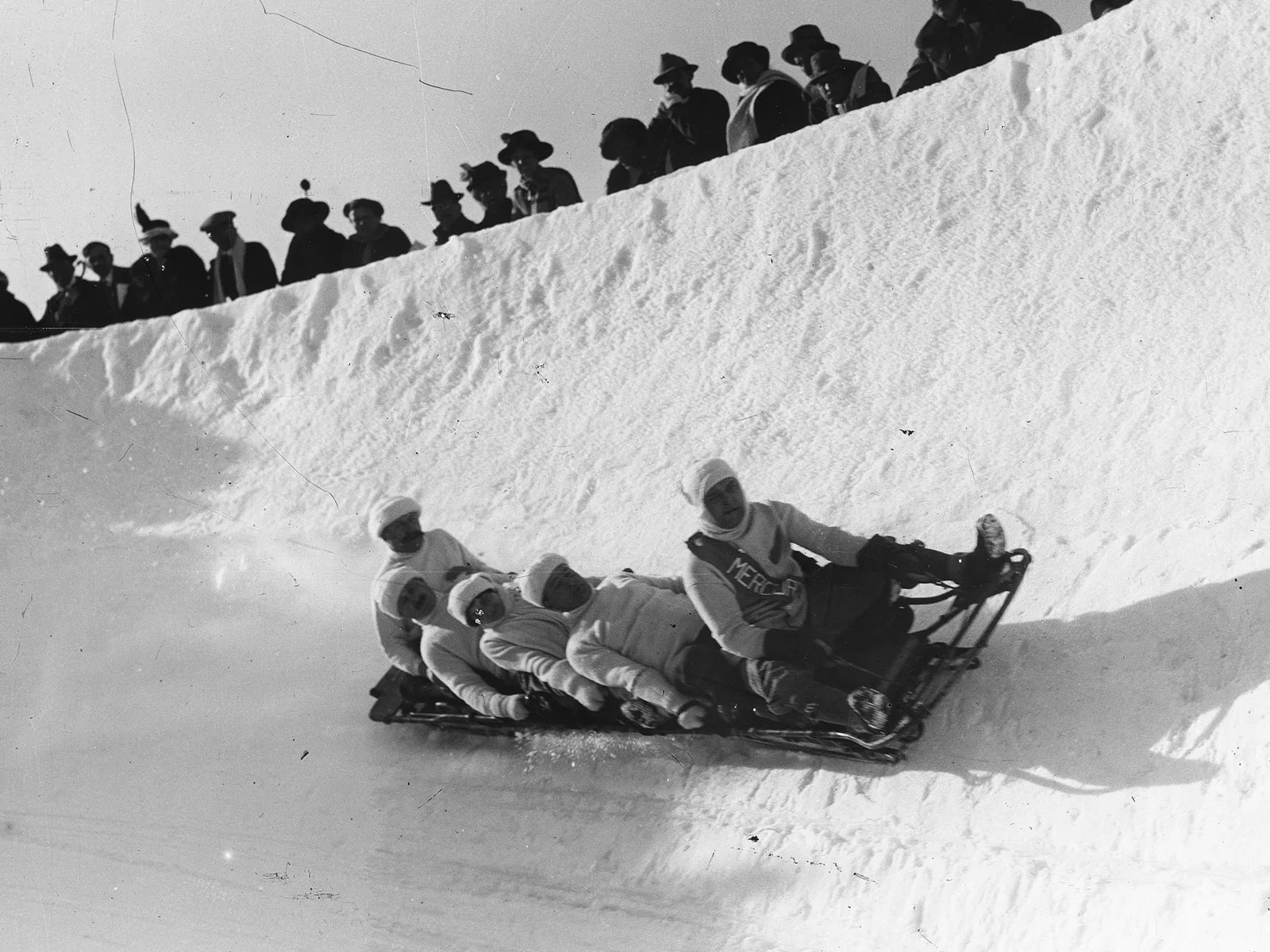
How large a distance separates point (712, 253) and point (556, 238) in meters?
1.35

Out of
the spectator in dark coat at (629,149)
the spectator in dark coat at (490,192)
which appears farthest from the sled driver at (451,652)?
the spectator in dark coat at (490,192)

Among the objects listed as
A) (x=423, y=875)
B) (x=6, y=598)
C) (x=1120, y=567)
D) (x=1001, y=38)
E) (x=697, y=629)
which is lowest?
(x=6, y=598)

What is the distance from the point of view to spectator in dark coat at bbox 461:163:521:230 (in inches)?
403

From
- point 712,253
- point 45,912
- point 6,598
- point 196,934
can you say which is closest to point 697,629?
point 196,934

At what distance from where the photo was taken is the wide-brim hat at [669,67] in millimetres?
9062

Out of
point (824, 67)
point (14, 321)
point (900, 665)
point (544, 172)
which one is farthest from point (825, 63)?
point (14, 321)

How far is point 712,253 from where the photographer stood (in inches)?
346

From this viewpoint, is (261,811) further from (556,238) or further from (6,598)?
(556,238)

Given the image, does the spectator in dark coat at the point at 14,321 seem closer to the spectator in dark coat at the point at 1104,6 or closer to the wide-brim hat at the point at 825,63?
the wide-brim hat at the point at 825,63

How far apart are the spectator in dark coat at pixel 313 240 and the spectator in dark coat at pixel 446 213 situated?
0.92 m

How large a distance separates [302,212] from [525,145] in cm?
207

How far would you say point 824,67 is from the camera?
8.83 m

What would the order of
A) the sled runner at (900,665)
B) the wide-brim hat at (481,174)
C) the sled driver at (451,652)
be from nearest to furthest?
the sled runner at (900,665) → the sled driver at (451,652) → the wide-brim hat at (481,174)

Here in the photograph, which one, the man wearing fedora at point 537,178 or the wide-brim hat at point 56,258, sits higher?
the man wearing fedora at point 537,178
